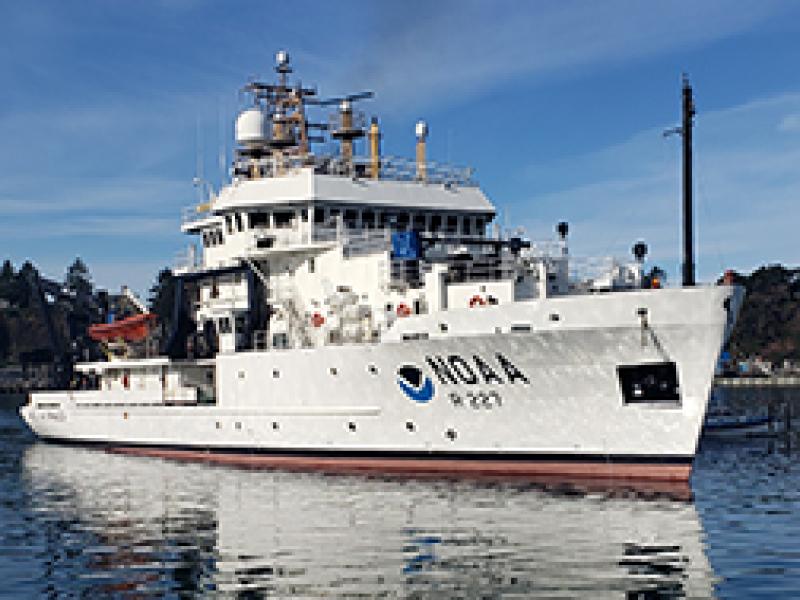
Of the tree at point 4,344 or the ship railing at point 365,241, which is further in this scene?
the tree at point 4,344

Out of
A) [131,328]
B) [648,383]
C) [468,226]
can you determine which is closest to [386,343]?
[648,383]

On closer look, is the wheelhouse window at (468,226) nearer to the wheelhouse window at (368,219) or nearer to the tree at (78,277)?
the wheelhouse window at (368,219)

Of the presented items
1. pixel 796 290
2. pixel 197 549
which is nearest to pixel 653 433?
pixel 197 549

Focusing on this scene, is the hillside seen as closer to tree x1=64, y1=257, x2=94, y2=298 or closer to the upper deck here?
tree x1=64, y1=257, x2=94, y2=298

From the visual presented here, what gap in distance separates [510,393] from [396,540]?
647 centimetres

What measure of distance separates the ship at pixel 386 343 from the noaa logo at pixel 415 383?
54 millimetres

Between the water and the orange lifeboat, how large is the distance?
10.7m

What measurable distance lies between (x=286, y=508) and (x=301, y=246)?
10150mm

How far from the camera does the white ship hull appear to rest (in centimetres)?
2072

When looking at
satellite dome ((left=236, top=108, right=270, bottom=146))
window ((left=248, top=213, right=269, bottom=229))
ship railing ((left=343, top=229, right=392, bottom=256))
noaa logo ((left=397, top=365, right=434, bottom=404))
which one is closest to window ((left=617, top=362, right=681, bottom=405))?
noaa logo ((left=397, top=365, right=434, bottom=404))

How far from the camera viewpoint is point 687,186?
2245 centimetres

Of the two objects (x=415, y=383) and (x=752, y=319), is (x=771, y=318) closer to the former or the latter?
(x=752, y=319)

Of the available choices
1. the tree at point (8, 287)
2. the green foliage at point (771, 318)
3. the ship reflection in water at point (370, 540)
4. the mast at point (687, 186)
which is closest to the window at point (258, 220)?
the ship reflection in water at point (370, 540)

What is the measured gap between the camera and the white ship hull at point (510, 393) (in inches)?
816
